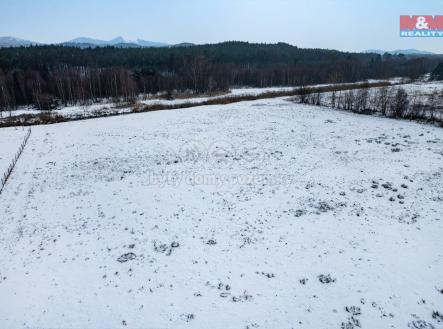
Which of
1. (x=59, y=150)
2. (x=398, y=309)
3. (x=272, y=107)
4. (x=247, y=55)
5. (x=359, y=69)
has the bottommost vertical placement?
(x=398, y=309)

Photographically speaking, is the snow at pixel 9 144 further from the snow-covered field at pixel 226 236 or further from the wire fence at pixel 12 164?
the snow-covered field at pixel 226 236

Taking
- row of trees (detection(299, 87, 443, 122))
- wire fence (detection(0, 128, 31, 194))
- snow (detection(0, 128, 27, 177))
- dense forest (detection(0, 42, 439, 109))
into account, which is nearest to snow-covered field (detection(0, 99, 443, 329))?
wire fence (detection(0, 128, 31, 194))

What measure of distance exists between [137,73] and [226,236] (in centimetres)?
7696

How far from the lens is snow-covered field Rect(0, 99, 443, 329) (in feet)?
32.4

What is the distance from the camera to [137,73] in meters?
80.1

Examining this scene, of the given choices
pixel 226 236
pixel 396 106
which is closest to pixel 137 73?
pixel 396 106

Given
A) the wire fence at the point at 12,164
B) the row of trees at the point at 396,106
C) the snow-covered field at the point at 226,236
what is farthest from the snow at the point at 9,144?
the row of trees at the point at 396,106

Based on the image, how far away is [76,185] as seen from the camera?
19.3 metres

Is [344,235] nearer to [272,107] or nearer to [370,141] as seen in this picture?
[370,141]

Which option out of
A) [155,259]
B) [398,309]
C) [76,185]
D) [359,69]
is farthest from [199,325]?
[359,69]

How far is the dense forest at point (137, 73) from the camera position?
63.5 meters

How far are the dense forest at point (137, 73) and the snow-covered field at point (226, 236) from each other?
46.0 meters

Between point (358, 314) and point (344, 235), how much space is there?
4606 mm

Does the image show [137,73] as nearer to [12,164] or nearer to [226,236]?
[12,164]
